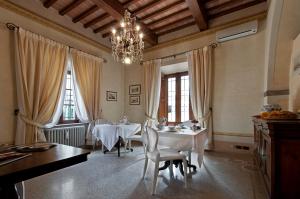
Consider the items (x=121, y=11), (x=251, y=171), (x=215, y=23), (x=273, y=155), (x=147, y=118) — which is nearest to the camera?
(x=273, y=155)

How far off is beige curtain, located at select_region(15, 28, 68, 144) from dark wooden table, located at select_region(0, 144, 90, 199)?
103 inches

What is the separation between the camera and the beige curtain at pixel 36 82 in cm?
353

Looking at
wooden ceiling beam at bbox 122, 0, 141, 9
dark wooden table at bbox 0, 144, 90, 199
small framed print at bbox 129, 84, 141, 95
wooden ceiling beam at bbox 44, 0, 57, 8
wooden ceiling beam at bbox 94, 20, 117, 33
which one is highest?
wooden ceiling beam at bbox 122, 0, 141, 9

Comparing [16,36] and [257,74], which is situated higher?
[16,36]

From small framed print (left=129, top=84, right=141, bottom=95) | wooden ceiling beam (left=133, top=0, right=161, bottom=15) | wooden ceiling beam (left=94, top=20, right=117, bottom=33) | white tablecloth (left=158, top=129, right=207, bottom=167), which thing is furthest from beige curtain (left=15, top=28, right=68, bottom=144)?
white tablecloth (left=158, top=129, right=207, bottom=167)

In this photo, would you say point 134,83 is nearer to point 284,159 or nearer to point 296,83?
point 296,83

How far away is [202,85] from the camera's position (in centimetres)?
466

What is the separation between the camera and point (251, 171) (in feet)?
10.2

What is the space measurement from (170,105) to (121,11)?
128 inches

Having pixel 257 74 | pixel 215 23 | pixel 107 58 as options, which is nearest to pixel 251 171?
pixel 257 74

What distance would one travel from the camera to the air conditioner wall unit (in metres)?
4.06

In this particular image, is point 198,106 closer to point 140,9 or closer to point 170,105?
point 170,105

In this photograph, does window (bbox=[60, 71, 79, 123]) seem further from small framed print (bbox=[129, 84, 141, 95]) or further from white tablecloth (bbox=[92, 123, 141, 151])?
small framed print (bbox=[129, 84, 141, 95])

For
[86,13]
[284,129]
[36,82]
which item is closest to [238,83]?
[284,129]
